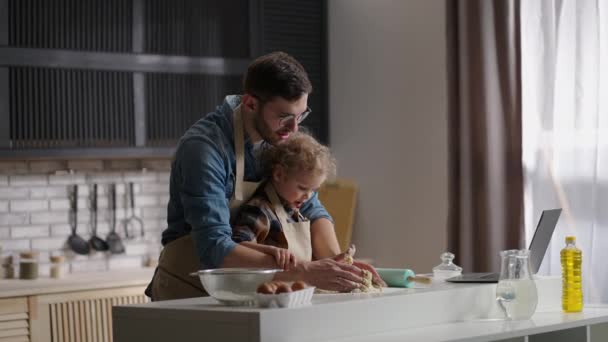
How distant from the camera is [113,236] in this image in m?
5.33

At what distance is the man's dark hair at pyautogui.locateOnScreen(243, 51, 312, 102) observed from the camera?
2.96m

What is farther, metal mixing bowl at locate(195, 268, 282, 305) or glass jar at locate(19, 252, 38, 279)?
glass jar at locate(19, 252, 38, 279)

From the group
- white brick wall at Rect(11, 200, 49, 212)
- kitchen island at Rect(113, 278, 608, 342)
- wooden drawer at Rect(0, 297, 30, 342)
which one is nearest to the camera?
kitchen island at Rect(113, 278, 608, 342)

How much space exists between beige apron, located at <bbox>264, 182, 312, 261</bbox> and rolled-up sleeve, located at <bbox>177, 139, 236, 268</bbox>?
18cm

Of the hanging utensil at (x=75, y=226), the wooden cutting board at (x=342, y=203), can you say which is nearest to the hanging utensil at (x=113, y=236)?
the hanging utensil at (x=75, y=226)

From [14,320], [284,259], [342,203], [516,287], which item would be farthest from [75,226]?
[516,287]

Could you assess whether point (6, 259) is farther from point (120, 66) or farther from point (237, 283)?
point (237, 283)

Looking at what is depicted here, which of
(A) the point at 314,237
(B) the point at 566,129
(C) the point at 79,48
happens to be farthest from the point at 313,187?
(C) the point at 79,48

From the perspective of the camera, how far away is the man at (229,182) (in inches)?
112

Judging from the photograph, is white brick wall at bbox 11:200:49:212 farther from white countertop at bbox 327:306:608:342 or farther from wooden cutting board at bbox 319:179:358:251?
white countertop at bbox 327:306:608:342

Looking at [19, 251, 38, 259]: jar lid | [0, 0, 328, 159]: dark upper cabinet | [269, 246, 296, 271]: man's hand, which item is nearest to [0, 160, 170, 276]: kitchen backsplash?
[19, 251, 38, 259]: jar lid

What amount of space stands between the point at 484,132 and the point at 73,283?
2.06 metres

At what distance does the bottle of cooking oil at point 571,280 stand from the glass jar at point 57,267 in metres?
2.64

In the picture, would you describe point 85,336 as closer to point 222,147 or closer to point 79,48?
point 79,48
